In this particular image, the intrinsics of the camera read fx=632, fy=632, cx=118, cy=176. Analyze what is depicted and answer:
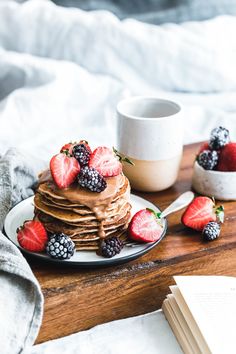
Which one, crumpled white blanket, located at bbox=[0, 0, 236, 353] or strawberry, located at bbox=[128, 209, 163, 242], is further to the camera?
crumpled white blanket, located at bbox=[0, 0, 236, 353]

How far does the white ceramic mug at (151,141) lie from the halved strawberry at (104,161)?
231 millimetres

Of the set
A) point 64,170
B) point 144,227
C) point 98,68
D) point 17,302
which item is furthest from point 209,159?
point 98,68

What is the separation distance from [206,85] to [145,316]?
4.30 feet

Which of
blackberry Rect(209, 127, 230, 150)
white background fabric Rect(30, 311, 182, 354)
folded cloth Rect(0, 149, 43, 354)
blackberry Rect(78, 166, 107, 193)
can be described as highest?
blackberry Rect(78, 166, 107, 193)

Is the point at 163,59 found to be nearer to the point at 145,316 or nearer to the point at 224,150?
the point at 224,150

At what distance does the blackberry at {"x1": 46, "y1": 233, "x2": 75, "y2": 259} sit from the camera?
1188 millimetres

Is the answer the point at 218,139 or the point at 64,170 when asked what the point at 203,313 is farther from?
the point at 218,139

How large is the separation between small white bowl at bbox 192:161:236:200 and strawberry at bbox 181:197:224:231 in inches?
5.6

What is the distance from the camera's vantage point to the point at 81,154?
1.26 metres

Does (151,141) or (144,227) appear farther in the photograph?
(151,141)

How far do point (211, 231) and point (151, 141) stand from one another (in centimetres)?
28

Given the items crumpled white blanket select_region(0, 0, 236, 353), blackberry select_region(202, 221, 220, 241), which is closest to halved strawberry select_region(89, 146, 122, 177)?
Result: blackberry select_region(202, 221, 220, 241)

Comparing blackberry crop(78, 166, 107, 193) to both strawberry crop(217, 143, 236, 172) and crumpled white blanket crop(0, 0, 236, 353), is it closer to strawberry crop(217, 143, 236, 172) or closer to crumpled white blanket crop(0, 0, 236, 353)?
strawberry crop(217, 143, 236, 172)

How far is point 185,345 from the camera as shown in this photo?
1162 mm
